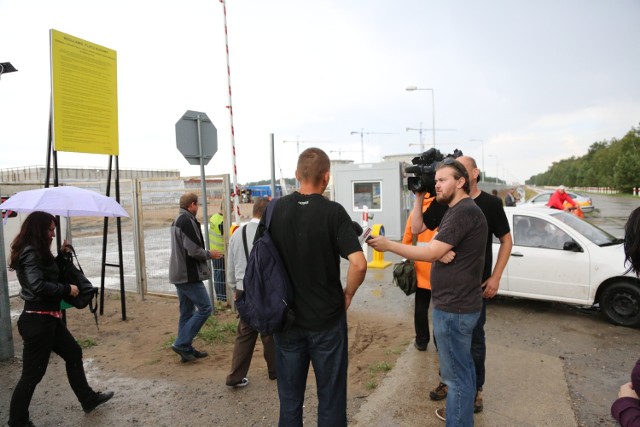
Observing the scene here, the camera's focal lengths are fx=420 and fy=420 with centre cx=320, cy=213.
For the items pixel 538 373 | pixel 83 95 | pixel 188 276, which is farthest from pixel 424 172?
pixel 83 95

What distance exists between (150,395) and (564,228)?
577cm

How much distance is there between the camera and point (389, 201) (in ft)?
48.8

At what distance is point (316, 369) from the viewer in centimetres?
251

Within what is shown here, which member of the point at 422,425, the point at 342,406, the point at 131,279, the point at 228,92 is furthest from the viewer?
the point at 131,279

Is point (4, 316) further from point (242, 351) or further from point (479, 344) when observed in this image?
point (479, 344)

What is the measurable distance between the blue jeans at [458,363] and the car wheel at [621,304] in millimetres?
4182

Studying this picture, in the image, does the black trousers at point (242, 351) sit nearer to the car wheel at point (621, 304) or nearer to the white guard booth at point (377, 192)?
the car wheel at point (621, 304)

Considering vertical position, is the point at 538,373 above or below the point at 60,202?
below

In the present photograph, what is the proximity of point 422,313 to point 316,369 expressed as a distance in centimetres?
244

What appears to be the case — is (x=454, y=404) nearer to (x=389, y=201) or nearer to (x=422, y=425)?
(x=422, y=425)

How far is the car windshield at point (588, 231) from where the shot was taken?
6031 mm

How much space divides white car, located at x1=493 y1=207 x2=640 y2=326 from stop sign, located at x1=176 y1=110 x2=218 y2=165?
470 cm

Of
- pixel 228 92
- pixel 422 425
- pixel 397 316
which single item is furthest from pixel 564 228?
pixel 228 92

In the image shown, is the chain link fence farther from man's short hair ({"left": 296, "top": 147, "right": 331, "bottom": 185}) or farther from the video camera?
man's short hair ({"left": 296, "top": 147, "right": 331, "bottom": 185})
